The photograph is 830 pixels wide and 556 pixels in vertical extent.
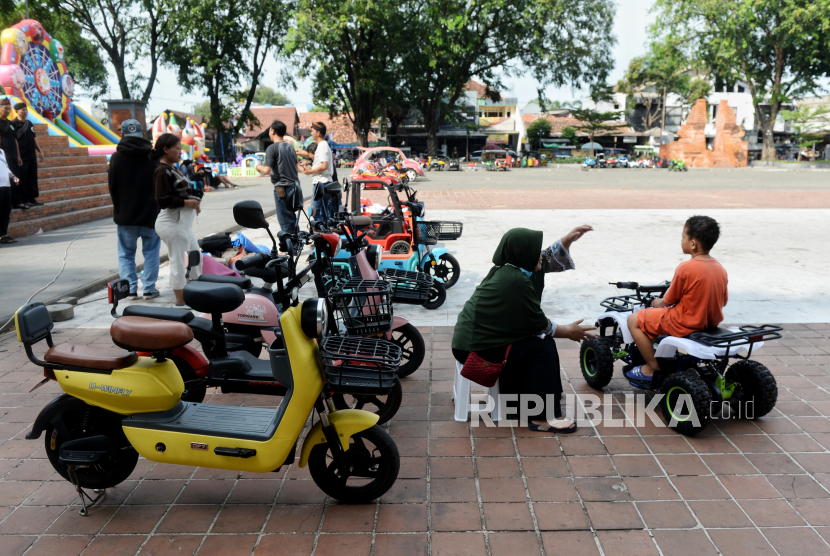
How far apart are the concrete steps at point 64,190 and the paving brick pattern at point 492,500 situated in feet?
27.9

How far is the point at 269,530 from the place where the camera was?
2775 millimetres

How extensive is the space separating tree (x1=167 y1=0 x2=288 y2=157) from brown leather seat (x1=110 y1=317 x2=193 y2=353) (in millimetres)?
34164

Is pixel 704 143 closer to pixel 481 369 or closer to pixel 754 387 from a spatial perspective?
pixel 754 387

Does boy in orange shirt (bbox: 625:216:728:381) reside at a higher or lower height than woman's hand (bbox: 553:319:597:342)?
higher

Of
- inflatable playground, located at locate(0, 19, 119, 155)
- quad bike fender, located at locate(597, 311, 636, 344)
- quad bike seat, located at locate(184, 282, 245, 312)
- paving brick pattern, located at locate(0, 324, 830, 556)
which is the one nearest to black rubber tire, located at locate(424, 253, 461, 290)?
quad bike fender, located at locate(597, 311, 636, 344)

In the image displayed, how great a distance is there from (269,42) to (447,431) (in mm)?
37895

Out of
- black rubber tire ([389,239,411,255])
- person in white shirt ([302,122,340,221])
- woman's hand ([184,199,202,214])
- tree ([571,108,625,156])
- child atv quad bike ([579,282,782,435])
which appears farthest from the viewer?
tree ([571,108,625,156])

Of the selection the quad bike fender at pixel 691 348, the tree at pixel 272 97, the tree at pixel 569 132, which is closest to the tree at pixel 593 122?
the tree at pixel 569 132

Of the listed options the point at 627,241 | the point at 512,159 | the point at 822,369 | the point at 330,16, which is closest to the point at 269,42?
the point at 330,16

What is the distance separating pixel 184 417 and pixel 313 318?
85 centimetres

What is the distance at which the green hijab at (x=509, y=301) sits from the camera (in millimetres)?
3594

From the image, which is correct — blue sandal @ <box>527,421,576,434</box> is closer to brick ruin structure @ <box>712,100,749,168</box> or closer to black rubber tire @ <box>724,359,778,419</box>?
black rubber tire @ <box>724,359,778,419</box>

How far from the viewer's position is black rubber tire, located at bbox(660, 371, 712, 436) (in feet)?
11.5

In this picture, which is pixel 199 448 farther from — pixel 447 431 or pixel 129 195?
pixel 129 195
